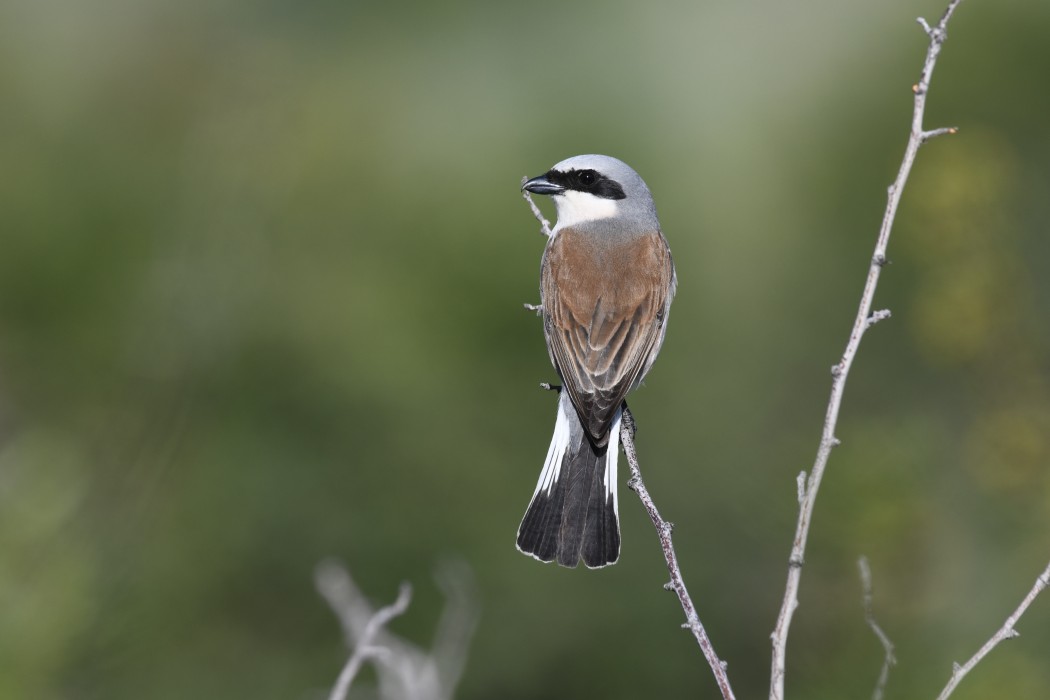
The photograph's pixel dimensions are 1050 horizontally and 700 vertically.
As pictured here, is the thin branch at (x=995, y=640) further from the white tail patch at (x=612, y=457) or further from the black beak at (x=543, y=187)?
the black beak at (x=543, y=187)

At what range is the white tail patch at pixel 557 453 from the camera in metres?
3.26

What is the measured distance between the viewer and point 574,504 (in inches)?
124

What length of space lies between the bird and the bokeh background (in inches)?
44.6

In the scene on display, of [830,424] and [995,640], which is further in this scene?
[830,424]

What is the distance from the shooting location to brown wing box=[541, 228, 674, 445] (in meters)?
3.21

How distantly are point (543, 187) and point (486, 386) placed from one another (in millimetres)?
2888

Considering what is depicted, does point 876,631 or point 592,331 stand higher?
point 592,331

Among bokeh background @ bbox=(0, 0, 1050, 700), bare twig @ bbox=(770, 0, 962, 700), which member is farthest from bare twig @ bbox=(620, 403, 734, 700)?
bokeh background @ bbox=(0, 0, 1050, 700)

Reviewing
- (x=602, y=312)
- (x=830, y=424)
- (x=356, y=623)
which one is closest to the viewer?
(x=830, y=424)

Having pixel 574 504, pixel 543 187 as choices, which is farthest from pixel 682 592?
pixel 543 187

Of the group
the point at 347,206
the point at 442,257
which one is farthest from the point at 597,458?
the point at 347,206

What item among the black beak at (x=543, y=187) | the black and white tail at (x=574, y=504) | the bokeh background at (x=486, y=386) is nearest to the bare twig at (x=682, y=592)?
the black and white tail at (x=574, y=504)

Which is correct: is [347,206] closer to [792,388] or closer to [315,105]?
[315,105]

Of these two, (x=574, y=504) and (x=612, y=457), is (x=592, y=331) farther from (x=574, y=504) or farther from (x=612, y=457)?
A: (x=574, y=504)
